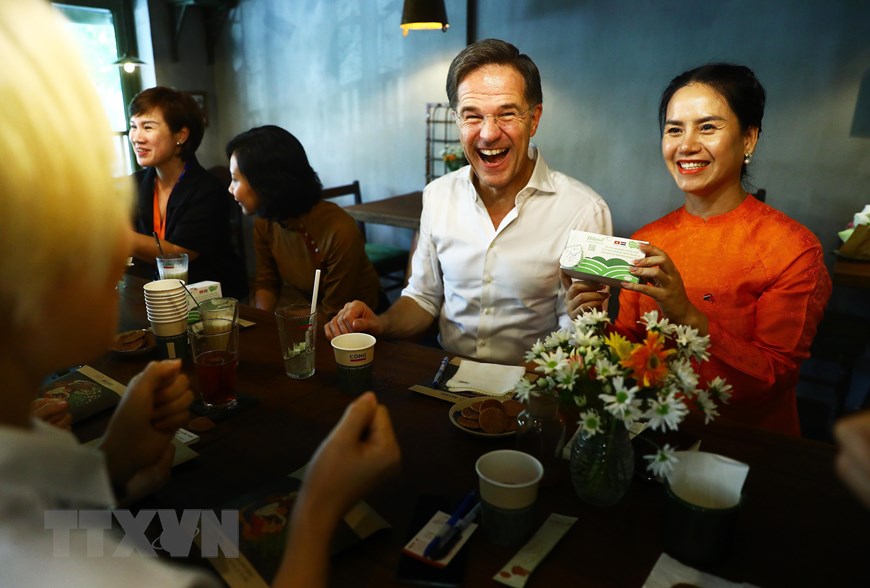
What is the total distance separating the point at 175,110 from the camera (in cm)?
298

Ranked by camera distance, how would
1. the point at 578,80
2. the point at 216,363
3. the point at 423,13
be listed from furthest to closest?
the point at 578,80 → the point at 423,13 → the point at 216,363

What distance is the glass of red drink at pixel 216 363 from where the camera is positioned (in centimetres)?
130

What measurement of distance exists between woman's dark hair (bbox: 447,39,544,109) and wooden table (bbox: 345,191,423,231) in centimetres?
184

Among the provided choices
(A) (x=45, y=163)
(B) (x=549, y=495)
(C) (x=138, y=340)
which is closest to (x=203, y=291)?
(C) (x=138, y=340)

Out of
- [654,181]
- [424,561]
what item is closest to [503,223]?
[424,561]

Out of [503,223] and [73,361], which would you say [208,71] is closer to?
[503,223]

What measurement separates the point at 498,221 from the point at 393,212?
2.12m

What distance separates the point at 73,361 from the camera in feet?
2.07

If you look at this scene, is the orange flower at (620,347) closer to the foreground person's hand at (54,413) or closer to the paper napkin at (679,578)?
the paper napkin at (679,578)

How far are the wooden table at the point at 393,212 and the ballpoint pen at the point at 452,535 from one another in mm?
2933

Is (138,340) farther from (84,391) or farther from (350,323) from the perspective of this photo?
(350,323)

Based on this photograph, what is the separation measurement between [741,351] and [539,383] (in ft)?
2.63

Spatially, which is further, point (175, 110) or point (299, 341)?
point (175, 110)

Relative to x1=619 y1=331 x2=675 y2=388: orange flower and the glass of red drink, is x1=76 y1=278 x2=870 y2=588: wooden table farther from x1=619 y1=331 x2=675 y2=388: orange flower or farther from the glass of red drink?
x1=619 y1=331 x2=675 y2=388: orange flower
